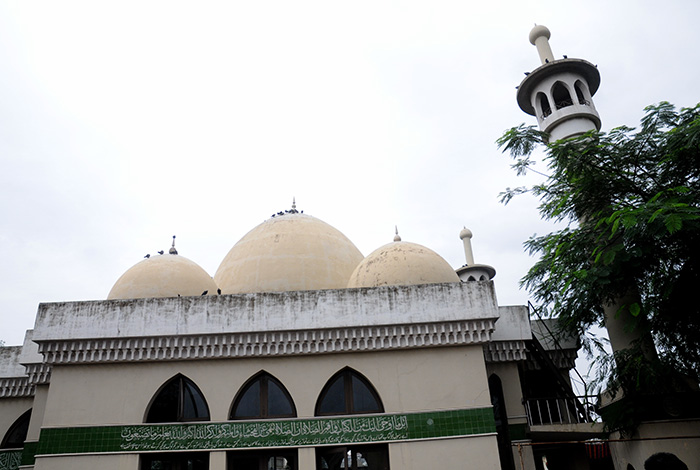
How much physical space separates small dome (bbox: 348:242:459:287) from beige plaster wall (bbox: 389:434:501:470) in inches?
133

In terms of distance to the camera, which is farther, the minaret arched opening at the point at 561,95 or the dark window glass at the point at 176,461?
the minaret arched opening at the point at 561,95

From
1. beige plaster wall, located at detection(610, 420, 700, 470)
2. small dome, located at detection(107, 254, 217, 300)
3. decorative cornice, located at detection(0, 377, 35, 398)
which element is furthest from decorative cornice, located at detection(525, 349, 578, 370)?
decorative cornice, located at detection(0, 377, 35, 398)

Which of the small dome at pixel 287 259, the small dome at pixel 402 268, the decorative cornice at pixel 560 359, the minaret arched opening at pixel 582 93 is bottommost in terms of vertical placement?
the decorative cornice at pixel 560 359

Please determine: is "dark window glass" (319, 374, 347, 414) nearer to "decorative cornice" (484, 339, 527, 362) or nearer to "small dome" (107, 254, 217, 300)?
"decorative cornice" (484, 339, 527, 362)

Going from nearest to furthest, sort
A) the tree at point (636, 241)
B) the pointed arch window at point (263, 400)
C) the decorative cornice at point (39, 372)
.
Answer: the tree at point (636, 241), the pointed arch window at point (263, 400), the decorative cornice at point (39, 372)

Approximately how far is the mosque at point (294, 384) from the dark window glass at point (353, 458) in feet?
0.08

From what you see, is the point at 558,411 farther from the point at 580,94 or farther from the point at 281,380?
the point at 580,94

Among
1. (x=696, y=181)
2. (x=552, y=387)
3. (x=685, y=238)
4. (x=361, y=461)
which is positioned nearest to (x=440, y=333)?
(x=361, y=461)

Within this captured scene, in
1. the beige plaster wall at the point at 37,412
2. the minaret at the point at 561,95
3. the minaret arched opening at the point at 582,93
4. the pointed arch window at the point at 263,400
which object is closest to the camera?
the pointed arch window at the point at 263,400

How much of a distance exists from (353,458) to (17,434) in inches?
299

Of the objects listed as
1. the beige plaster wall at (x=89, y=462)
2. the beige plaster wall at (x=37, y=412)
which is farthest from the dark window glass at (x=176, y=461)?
the beige plaster wall at (x=37, y=412)

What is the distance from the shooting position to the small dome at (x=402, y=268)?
1139 centimetres

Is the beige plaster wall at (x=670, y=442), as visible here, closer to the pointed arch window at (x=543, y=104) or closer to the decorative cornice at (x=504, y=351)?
the decorative cornice at (x=504, y=351)

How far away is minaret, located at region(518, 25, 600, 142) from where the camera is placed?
1242cm
